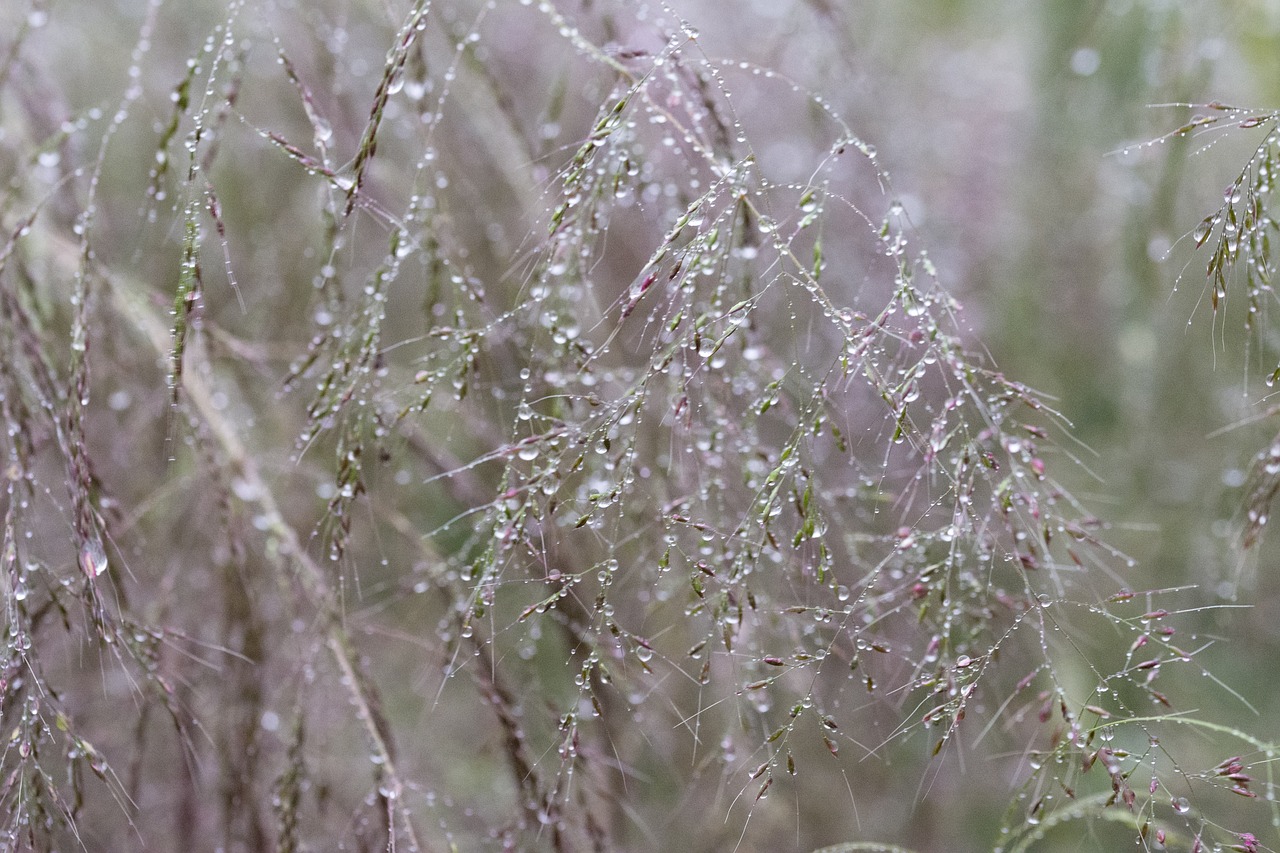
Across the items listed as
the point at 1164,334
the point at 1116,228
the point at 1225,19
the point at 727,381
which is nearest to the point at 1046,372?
the point at 1164,334

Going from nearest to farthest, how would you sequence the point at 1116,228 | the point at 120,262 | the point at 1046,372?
1. the point at 120,262
2. the point at 1046,372
3. the point at 1116,228

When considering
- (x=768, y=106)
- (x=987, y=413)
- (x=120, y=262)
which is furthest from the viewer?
(x=768, y=106)

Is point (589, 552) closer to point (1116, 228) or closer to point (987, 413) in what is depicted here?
point (987, 413)

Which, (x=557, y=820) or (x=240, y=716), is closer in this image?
(x=557, y=820)

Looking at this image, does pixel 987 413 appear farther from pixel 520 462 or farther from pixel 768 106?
pixel 768 106

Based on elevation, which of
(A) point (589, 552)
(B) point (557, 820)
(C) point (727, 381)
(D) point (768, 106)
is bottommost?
(B) point (557, 820)

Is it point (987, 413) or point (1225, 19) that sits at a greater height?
point (1225, 19)
